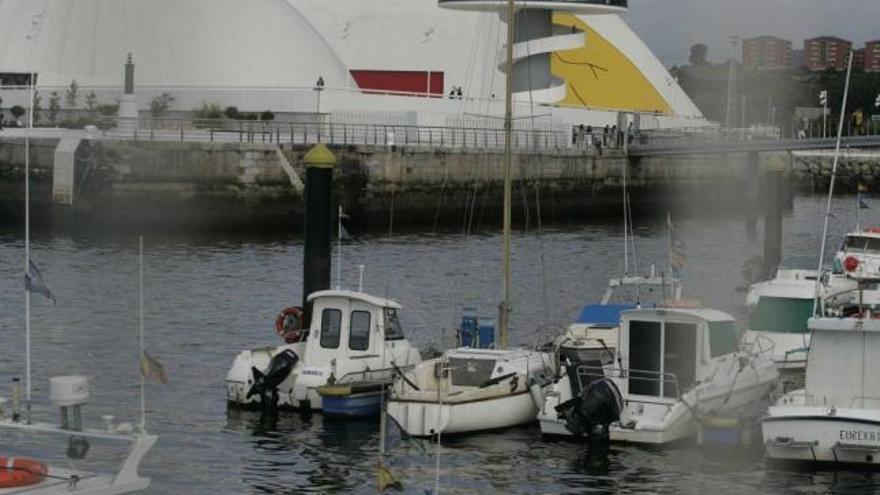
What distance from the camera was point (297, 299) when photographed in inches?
1902

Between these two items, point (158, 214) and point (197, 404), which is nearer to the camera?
point (197, 404)

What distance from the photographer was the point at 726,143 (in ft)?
279

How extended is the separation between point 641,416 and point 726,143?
56.9 metres

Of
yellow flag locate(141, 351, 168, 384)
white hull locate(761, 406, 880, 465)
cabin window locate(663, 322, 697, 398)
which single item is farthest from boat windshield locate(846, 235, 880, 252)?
yellow flag locate(141, 351, 168, 384)

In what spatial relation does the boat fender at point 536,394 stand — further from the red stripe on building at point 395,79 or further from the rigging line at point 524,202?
the red stripe on building at point 395,79

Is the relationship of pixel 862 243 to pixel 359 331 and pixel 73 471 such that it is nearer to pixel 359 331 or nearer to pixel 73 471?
pixel 359 331

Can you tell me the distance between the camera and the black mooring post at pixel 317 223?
3541 cm

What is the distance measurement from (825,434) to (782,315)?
30.1 feet

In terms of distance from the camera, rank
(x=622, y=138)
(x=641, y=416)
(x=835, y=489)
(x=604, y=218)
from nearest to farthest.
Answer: (x=835, y=489)
(x=641, y=416)
(x=604, y=218)
(x=622, y=138)

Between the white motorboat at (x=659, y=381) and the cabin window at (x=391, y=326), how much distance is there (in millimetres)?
3425

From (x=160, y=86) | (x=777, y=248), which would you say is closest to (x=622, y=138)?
(x=160, y=86)

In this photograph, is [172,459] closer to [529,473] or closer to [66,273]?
[529,473]

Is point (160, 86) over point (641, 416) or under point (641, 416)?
over

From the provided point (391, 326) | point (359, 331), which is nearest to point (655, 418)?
point (391, 326)
